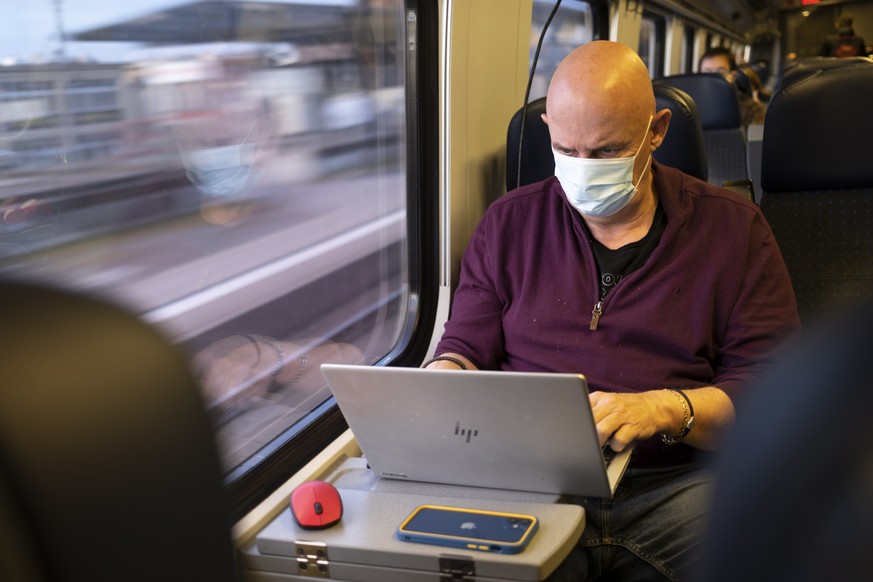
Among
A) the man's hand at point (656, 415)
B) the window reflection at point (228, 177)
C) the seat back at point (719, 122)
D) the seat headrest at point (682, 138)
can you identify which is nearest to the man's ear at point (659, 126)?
the seat headrest at point (682, 138)

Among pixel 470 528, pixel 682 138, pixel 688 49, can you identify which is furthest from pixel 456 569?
pixel 688 49

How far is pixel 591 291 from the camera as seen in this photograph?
1872mm

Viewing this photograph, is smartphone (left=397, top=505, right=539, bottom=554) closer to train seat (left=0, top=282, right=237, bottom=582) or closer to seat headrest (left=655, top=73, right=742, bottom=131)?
train seat (left=0, top=282, right=237, bottom=582)

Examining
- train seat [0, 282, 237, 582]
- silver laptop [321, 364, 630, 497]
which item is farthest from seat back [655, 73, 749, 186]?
train seat [0, 282, 237, 582]

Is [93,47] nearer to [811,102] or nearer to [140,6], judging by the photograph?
[140,6]

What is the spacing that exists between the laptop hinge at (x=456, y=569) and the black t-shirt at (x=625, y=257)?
28.0 inches

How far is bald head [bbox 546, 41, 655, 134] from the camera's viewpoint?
72.8 inches

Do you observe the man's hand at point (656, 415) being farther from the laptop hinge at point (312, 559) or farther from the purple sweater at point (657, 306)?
the laptop hinge at point (312, 559)

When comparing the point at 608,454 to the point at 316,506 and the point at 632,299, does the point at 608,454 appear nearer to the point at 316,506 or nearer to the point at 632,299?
the point at 632,299

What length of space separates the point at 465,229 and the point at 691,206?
0.90 meters

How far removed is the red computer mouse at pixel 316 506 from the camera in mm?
1474

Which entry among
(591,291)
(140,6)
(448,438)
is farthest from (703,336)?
(140,6)

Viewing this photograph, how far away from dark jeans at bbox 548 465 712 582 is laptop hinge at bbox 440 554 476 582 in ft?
1.23

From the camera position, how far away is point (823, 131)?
209 cm
